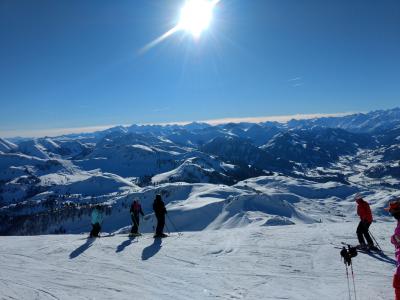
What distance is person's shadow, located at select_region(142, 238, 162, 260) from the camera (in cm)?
1756

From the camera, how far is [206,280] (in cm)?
1341

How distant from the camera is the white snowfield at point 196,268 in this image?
1202 centimetres

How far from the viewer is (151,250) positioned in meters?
18.8

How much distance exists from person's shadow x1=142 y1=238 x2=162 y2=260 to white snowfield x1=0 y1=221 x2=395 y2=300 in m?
0.05

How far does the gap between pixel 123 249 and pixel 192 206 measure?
16830 centimetres

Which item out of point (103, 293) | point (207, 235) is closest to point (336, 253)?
point (207, 235)

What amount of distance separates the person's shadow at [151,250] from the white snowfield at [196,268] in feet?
0.17

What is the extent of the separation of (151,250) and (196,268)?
14.3 feet

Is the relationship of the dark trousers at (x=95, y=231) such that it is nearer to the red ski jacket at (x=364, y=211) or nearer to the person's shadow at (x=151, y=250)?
the person's shadow at (x=151, y=250)

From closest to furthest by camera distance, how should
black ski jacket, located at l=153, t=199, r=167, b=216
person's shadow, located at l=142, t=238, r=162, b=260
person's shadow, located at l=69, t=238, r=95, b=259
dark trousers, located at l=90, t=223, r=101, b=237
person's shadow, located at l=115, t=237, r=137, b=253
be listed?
person's shadow, located at l=142, t=238, r=162, b=260 < person's shadow, located at l=69, t=238, r=95, b=259 < person's shadow, located at l=115, t=237, r=137, b=253 < black ski jacket, located at l=153, t=199, r=167, b=216 < dark trousers, located at l=90, t=223, r=101, b=237

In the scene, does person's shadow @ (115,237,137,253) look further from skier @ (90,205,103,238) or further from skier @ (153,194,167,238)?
skier @ (90,205,103,238)

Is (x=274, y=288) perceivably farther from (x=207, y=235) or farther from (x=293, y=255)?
(x=207, y=235)

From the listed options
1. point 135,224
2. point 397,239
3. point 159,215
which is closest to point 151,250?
point 159,215

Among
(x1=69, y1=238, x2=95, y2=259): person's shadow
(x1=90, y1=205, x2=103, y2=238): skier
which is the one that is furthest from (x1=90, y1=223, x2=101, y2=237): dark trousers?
(x1=69, y1=238, x2=95, y2=259): person's shadow
